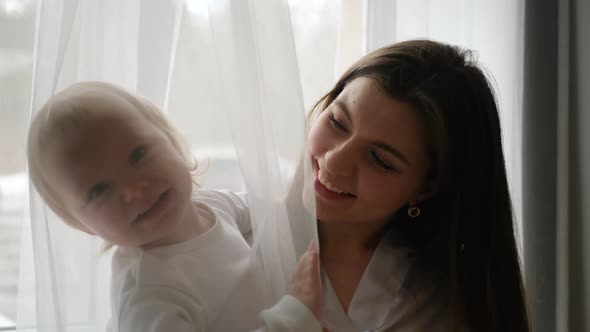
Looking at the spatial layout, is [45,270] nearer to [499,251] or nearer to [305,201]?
[305,201]

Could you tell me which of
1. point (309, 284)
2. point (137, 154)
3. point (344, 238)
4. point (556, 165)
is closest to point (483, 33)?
point (556, 165)

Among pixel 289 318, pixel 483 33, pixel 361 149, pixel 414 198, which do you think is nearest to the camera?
pixel 289 318

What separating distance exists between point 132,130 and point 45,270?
0.63 feet

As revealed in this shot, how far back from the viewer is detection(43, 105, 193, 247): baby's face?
56cm

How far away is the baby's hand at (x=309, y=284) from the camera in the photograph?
0.69 m

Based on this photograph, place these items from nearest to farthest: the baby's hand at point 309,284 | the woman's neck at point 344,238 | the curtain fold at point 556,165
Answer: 1. the baby's hand at point 309,284
2. the woman's neck at point 344,238
3. the curtain fold at point 556,165

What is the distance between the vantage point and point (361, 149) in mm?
825

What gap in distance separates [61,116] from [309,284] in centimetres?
38

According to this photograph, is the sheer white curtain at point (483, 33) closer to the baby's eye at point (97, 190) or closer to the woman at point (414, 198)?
the woman at point (414, 198)

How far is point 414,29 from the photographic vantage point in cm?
123

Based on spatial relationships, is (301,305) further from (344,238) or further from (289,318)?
(344,238)

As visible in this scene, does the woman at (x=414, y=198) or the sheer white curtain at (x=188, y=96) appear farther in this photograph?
the woman at (x=414, y=198)

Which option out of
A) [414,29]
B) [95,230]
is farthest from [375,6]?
[95,230]

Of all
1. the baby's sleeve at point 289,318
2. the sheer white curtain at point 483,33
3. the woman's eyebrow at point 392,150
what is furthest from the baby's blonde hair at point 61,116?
the sheer white curtain at point 483,33
